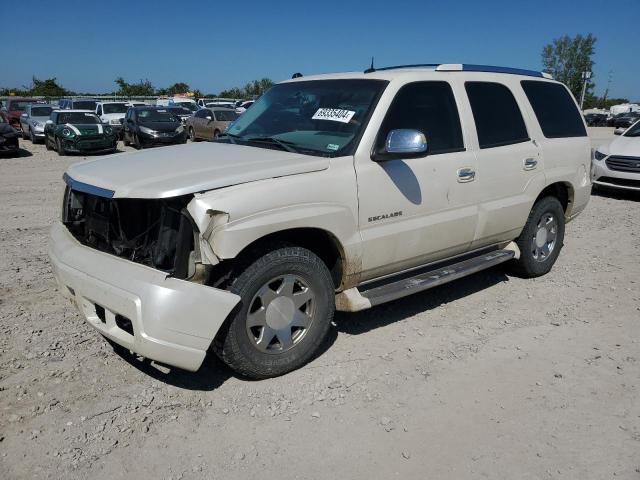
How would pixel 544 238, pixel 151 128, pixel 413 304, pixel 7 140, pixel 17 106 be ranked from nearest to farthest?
pixel 413 304
pixel 544 238
pixel 7 140
pixel 151 128
pixel 17 106

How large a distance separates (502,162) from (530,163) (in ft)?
1.56

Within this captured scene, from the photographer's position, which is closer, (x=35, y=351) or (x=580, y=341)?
(x=35, y=351)

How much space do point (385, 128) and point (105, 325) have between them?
2.21m

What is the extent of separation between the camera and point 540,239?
532cm

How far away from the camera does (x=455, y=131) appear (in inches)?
163

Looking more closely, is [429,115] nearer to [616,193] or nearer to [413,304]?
[413,304]

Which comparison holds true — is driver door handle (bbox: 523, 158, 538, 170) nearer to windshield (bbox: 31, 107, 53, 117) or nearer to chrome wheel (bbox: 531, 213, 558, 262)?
chrome wheel (bbox: 531, 213, 558, 262)

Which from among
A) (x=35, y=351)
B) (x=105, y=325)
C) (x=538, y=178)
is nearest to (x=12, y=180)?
(x=35, y=351)

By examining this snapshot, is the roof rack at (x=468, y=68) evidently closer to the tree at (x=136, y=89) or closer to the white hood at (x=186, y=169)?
the white hood at (x=186, y=169)

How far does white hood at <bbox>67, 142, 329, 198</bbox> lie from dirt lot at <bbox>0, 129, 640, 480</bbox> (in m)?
1.24

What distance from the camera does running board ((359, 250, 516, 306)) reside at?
12.2 feet

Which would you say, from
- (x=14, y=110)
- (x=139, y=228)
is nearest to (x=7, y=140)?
(x=14, y=110)

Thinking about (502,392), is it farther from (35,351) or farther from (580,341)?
(35,351)

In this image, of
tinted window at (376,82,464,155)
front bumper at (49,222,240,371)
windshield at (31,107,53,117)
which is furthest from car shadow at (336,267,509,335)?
windshield at (31,107,53,117)
